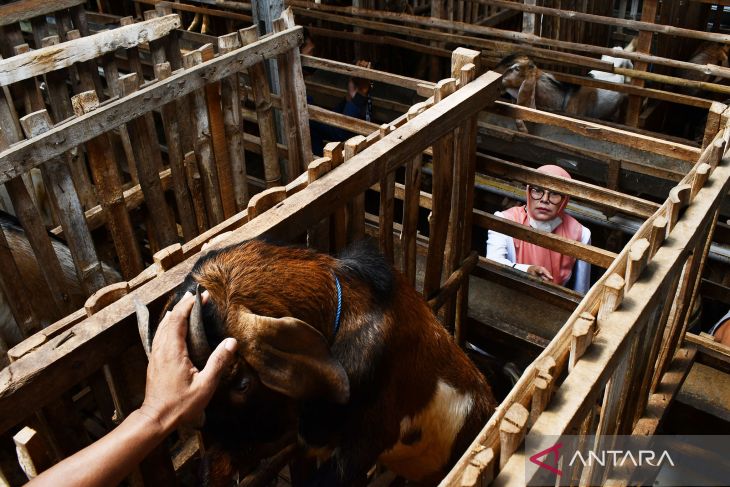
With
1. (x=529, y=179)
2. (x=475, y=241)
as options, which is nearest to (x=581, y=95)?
(x=475, y=241)

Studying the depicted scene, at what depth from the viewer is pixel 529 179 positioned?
417cm

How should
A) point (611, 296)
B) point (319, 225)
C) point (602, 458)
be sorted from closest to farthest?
point (611, 296)
point (602, 458)
point (319, 225)

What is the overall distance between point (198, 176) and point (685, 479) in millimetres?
3531

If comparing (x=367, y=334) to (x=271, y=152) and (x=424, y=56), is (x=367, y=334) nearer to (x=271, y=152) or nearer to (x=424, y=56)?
(x=271, y=152)

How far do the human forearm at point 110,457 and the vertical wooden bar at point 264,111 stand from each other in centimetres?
309

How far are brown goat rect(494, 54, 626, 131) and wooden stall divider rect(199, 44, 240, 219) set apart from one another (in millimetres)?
4826

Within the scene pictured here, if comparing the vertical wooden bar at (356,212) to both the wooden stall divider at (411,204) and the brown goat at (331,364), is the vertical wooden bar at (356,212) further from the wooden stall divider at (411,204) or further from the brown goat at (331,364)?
the brown goat at (331,364)

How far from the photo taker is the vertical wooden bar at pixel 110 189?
3.70m

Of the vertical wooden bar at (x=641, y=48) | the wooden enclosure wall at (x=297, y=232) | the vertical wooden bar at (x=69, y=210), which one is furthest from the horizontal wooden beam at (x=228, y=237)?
the vertical wooden bar at (x=641, y=48)

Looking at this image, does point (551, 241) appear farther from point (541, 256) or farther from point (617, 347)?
point (617, 347)

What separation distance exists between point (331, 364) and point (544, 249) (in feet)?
10.6

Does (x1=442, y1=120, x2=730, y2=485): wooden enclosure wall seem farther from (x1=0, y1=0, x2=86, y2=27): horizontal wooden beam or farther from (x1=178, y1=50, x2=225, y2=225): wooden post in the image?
(x1=0, y1=0, x2=86, y2=27): horizontal wooden beam

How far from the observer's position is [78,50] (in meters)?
4.47

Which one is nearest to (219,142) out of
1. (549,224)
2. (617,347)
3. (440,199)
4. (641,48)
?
(440,199)
